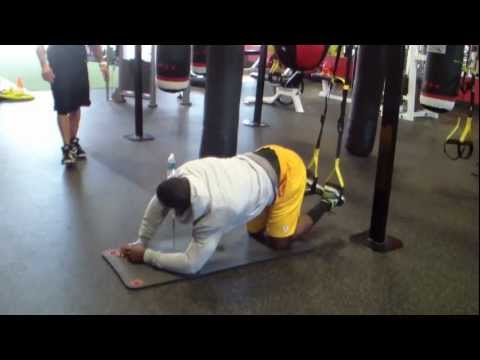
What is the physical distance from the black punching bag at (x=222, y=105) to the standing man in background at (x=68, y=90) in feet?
2.81

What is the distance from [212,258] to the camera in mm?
2326

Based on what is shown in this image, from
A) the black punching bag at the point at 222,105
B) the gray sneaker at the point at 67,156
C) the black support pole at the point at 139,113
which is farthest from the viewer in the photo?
the black support pole at the point at 139,113

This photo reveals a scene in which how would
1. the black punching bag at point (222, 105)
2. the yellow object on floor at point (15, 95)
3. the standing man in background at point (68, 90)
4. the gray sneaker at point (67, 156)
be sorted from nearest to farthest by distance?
the black punching bag at point (222, 105), the standing man in background at point (68, 90), the gray sneaker at point (67, 156), the yellow object on floor at point (15, 95)

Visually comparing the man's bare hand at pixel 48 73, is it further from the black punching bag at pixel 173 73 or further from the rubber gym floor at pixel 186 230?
the black punching bag at pixel 173 73

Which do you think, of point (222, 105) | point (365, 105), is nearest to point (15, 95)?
point (222, 105)

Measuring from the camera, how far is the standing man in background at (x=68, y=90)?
126 inches

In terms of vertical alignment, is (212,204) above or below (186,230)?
above

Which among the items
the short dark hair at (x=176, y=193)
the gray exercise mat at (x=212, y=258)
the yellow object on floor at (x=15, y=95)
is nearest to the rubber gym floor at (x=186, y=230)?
the gray exercise mat at (x=212, y=258)

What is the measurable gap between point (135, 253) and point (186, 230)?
442mm

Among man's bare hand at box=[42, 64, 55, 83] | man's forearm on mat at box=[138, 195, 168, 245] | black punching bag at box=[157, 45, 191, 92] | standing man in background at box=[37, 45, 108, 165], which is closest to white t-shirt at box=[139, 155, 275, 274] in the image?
man's forearm on mat at box=[138, 195, 168, 245]

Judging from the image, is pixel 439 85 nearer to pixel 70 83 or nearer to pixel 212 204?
pixel 212 204
